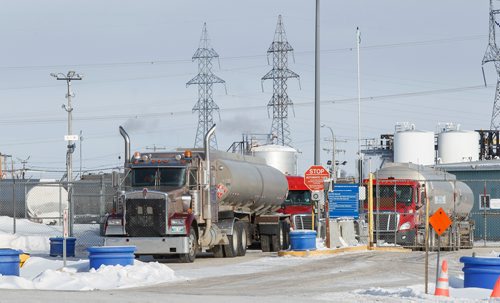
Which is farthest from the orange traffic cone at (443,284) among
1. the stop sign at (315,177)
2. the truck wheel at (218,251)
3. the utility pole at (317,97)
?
the utility pole at (317,97)

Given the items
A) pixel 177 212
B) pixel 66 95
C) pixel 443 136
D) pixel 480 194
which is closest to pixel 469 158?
pixel 443 136

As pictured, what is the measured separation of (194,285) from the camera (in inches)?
914

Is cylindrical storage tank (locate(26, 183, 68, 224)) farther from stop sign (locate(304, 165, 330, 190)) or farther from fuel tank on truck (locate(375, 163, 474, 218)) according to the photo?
stop sign (locate(304, 165, 330, 190))

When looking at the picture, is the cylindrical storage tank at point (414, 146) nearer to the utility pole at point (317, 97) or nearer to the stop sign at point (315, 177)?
the utility pole at point (317, 97)

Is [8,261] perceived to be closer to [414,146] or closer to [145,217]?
[145,217]

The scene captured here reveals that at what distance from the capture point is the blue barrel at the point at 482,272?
2056 centimetres

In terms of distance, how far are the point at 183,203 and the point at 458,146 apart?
210 ft

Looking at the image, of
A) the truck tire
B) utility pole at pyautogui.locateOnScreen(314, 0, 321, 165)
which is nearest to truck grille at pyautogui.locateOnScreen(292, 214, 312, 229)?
utility pole at pyautogui.locateOnScreen(314, 0, 321, 165)

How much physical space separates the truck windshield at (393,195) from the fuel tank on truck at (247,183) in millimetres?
3822

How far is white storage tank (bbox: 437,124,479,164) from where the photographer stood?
304 feet

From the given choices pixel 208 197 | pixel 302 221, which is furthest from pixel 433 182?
pixel 208 197

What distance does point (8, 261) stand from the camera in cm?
2372

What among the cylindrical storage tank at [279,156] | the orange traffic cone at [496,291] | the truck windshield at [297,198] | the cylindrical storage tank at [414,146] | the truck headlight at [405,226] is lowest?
the orange traffic cone at [496,291]

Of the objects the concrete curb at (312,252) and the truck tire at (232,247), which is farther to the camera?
the truck tire at (232,247)
